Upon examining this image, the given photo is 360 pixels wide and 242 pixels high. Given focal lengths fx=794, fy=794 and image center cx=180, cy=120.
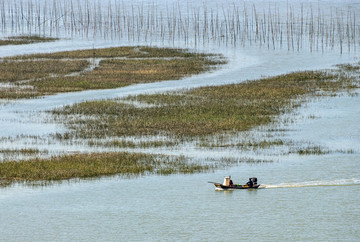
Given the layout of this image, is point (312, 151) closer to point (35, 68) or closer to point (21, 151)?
point (21, 151)

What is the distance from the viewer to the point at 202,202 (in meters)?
36.5

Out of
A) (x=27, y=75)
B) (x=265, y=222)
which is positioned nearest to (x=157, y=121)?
(x=265, y=222)

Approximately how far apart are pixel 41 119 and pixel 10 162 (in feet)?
46.6

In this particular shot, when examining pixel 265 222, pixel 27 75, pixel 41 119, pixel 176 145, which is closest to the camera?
pixel 265 222

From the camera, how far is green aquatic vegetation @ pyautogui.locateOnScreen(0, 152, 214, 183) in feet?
131

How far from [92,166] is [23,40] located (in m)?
74.1

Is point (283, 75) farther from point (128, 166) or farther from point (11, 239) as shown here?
point (11, 239)

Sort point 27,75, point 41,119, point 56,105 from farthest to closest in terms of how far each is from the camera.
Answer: point 27,75 → point 56,105 → point 41,119

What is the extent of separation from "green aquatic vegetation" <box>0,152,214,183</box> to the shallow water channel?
0.92 metres

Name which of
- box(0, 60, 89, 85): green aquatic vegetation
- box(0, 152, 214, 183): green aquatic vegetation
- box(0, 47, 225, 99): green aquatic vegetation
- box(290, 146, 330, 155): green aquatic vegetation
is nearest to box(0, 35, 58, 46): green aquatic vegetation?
box(0, 47, 225, 99): green aquatic vegetation

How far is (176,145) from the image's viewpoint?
155ft

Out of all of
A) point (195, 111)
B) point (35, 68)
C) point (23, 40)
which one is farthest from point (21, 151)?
point (23, 40)

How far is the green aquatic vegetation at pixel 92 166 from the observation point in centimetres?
4000

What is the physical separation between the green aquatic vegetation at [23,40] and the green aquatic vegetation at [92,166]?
68.2m
